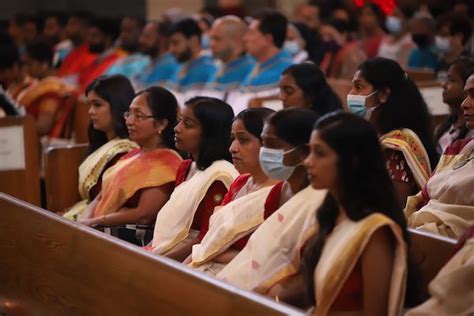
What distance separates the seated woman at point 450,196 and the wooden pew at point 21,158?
9.14 feet

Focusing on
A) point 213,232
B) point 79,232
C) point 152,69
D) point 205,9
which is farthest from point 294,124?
point 205,9

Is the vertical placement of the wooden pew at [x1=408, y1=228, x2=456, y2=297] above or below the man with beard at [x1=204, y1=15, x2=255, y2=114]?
above

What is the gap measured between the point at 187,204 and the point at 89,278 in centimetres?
70

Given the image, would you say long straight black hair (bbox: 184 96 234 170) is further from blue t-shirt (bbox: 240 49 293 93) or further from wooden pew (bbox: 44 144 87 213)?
blue t-shirt (bbox: 240 49 293 93)

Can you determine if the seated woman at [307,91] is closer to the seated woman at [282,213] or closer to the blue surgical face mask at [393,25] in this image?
the seated woman at [282,213]

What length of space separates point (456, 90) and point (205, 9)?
8.50 m

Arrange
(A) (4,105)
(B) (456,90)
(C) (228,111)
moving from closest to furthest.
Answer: (C) (228,111) → (B) (456,90) → (A) (4,105)

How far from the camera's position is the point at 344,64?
32.6 ft

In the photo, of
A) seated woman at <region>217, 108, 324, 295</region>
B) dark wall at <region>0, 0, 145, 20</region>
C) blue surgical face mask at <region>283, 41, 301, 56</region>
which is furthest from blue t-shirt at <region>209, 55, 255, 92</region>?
dark wall at <region>0, 0, 145, 20</region>

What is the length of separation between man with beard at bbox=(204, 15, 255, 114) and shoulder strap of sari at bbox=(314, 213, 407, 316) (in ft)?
17.1

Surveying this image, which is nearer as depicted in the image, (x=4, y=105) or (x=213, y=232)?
(x=213, y=232)

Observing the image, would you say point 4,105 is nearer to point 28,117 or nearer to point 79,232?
point 28,117

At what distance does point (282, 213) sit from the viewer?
3441 millimetres

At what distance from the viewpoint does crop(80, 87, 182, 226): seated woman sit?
16.0 ft
